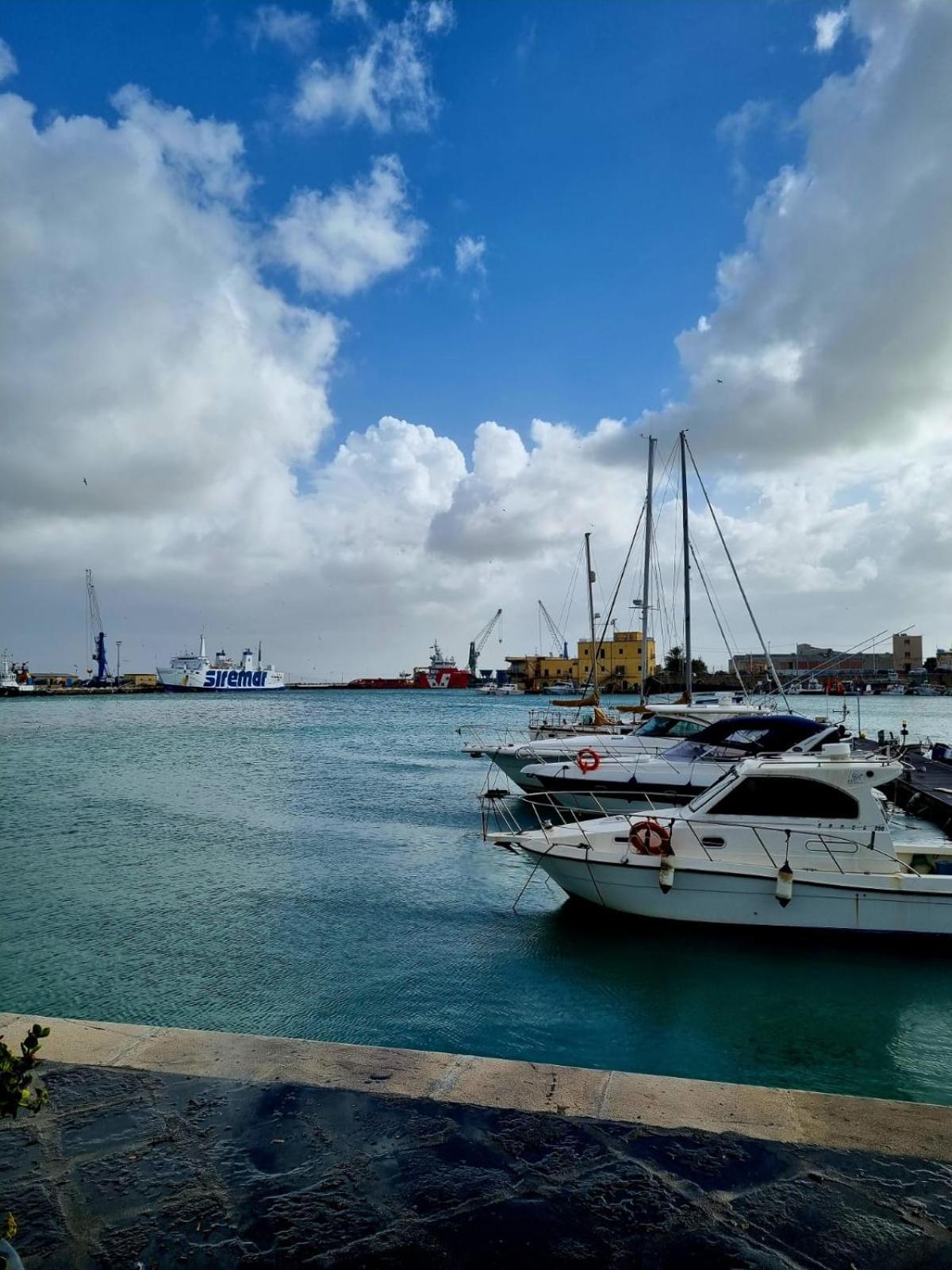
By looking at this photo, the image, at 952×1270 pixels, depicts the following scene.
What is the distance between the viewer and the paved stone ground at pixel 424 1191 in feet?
12.3

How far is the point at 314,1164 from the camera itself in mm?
4344

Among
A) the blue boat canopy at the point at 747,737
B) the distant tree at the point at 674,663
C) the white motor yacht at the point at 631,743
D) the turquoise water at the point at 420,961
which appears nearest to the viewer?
the turquoise water at the point at 420,961

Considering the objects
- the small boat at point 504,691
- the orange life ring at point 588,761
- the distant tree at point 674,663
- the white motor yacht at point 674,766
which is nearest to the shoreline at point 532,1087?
the white motor yacht at point 674,766

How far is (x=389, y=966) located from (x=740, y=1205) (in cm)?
853

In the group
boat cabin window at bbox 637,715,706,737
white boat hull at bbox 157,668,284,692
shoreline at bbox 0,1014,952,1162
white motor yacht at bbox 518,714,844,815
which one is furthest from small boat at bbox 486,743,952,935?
white boat hull at bbox 157,668,284,692

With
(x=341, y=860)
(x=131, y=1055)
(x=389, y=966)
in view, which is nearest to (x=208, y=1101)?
(x=131, y=1055)

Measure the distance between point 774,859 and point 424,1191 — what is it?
9.65 m

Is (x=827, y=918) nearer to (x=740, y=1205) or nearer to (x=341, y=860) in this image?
(x=740, y=1205)

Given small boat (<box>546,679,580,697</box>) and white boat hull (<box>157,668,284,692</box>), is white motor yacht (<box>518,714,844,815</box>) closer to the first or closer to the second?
small boat (<box>546,679,580,697</box>)

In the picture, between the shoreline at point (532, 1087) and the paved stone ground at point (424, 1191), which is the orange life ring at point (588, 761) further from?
the paved stone ground at point (424, 1191)

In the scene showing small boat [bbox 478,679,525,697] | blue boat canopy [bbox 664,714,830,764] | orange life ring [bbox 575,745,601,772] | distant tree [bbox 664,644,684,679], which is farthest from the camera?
small boat [bbox 478,679,525,697]

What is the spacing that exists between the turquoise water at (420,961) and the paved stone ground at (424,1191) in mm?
4454

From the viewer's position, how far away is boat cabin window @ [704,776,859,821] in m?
12.6

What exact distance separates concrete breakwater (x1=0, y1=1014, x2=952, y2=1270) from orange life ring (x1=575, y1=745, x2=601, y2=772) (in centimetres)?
1592
